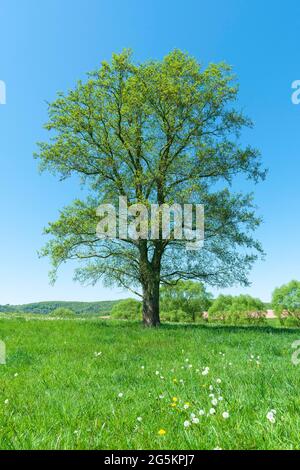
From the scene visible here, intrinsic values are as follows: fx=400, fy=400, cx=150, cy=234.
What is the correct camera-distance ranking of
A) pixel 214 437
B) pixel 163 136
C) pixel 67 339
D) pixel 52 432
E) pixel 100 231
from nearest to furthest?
pixel 214 437 → pixel 52 432 → pixel 67 339 → pixel 100 231 → pixel 163 136

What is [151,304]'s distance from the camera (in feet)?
70.4

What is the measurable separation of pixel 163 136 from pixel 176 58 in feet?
13.6

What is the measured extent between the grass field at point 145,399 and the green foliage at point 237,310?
3143 inches

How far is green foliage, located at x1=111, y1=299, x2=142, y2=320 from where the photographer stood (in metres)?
111

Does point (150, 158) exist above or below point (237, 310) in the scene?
above

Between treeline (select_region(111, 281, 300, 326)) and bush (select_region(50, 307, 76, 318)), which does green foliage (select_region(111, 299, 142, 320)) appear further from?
bush (select_region(50, 307, 76, 318))

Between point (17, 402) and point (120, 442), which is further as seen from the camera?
point (17, 402)

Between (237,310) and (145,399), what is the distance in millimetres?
94737

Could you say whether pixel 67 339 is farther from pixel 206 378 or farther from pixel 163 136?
pixel 163 136

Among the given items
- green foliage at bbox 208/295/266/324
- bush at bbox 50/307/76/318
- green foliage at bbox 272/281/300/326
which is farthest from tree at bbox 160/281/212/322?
bush at bbox 50/307/76/318

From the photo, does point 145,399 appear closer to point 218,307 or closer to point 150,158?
point 150,158

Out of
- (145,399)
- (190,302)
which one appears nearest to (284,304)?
(190,302)

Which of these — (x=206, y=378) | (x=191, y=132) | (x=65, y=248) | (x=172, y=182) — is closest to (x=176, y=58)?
(x=191, y=132)

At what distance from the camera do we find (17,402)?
246 inches
